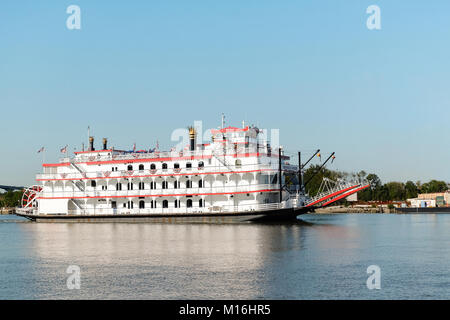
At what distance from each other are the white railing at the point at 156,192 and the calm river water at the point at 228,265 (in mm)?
9050

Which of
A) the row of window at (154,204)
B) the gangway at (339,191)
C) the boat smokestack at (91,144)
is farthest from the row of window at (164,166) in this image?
the gangway at (339,191)

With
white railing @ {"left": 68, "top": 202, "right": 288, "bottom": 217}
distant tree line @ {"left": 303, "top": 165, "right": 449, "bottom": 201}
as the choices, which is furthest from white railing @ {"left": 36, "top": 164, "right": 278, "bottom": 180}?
Result: distant tree line @ {"left": 303, "top": 165, "right": 449, "bottom": 201}

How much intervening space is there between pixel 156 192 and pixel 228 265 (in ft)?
98.0

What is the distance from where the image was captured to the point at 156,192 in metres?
55.9

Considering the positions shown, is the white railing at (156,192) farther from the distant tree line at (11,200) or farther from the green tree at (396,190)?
the distant tree line at (11,200)

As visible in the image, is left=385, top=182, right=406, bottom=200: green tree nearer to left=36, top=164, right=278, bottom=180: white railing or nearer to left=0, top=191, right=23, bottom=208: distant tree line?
left=36, top=164, right=278, bottom=180: white railing

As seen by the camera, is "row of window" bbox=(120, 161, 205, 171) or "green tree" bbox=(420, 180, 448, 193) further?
"green tree" bbox=(420, 180, 448, 193)

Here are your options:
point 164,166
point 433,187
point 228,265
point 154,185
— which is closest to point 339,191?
point 164,166

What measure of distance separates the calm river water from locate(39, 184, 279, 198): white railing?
9050mm

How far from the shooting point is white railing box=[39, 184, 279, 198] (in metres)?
51.9

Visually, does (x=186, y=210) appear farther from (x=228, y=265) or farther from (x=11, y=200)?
(x=11, y=200)
